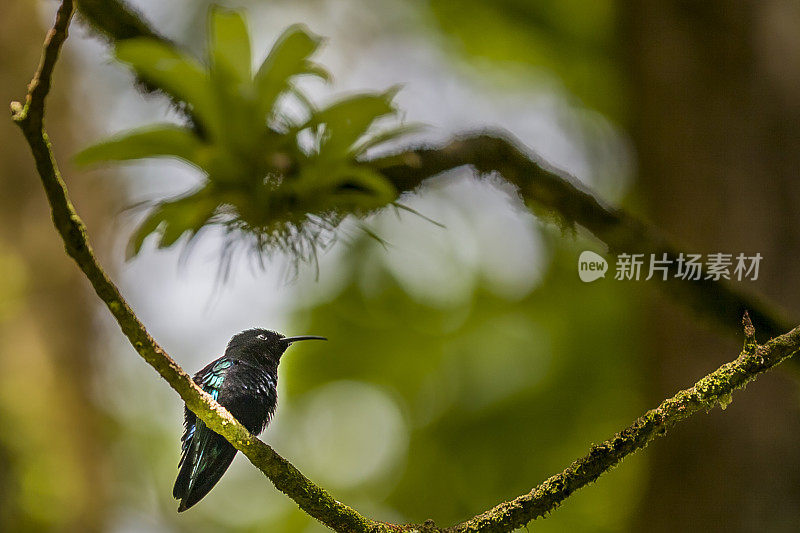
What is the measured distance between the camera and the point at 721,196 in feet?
2.92

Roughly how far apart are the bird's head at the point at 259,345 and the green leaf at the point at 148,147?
10cm

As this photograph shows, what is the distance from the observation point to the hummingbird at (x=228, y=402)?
1.01 ft

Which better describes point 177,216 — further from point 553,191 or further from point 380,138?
point 553,191

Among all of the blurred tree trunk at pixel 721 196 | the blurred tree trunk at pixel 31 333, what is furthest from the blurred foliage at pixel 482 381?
the blurred tree trunk at pixel 31 333

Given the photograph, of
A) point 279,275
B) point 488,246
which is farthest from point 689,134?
point 279,275

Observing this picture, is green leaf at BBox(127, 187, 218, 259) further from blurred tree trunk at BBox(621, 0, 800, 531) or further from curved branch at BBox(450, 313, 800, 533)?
blurred tree trunk at BBox(621, 0, 800, 531)

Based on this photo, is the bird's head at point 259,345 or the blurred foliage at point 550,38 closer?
the bird's head at point 259,345

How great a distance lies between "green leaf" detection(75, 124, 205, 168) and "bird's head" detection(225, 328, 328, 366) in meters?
0.10

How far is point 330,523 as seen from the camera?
29 centimetres

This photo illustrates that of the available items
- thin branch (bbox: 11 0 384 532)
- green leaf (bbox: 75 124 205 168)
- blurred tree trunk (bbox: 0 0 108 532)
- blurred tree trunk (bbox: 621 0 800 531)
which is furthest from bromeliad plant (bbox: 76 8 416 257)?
blurred tree trunk (bbox: 0 0 108 532)

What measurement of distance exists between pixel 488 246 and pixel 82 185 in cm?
54

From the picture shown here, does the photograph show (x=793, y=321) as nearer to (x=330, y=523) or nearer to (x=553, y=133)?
(x=330, y=523)

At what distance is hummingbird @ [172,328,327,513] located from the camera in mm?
308

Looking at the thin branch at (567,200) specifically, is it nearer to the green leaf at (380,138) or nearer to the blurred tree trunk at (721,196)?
the green leaf at (380,138)
